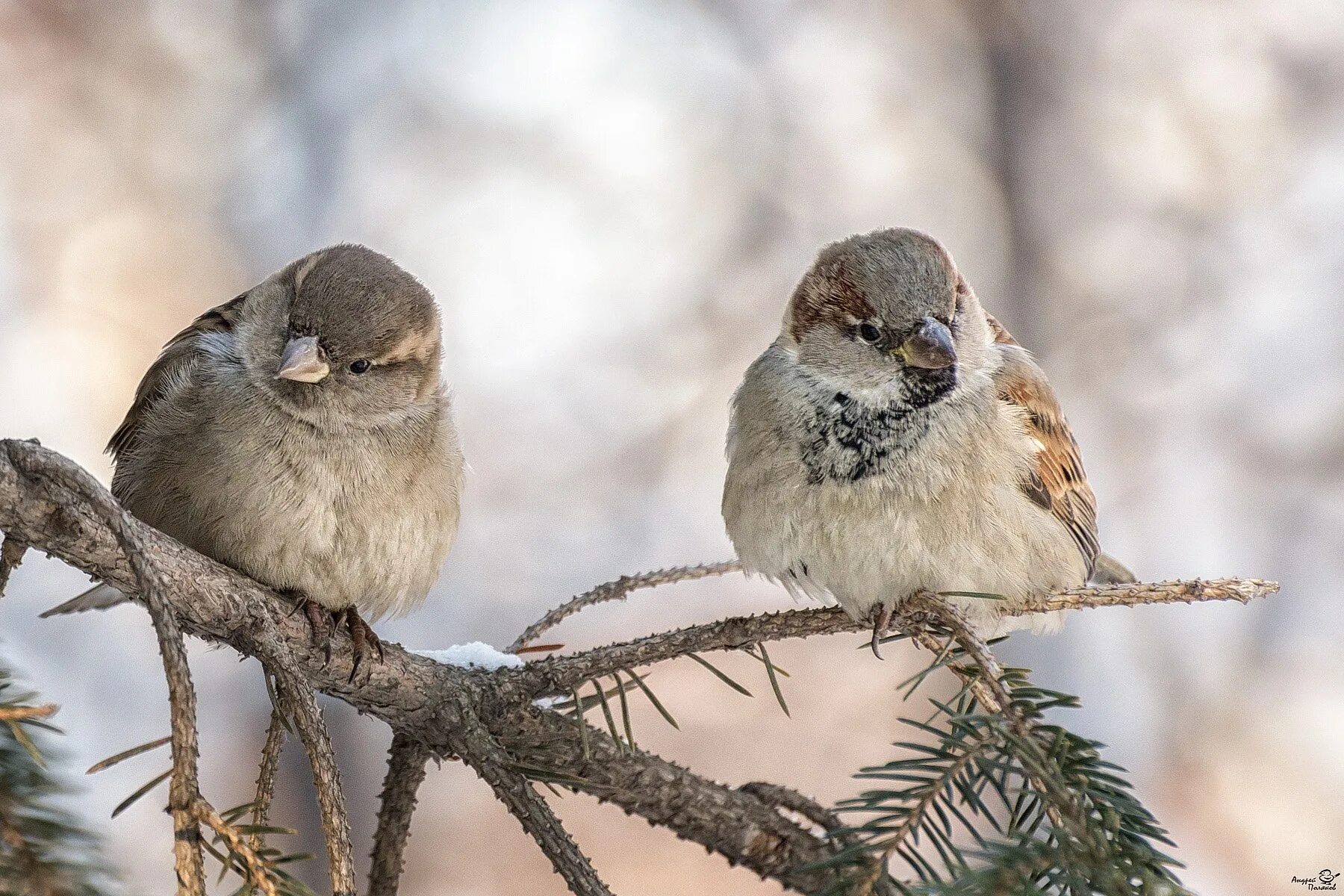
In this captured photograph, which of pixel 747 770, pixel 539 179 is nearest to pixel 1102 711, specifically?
pixel 747 770

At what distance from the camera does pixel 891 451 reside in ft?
5.99

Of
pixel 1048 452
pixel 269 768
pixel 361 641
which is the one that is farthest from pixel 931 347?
pixel 269 768

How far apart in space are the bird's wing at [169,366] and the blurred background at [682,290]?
1.45 metres

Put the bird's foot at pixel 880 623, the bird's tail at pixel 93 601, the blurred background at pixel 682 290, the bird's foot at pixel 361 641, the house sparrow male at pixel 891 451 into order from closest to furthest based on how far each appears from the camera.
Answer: the bird's foot at pixel 361 641
the bird's foot at pixel 880 623
the house sparrow male at pixel 891 451
the bird's tail at pixel 93 601
the blurred background at pixel 682 290

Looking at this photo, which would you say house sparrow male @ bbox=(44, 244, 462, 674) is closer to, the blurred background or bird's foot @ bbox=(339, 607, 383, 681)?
bird's foot @ bbox=(339, 607, 383, 681)

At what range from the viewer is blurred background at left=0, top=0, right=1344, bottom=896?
128 inches

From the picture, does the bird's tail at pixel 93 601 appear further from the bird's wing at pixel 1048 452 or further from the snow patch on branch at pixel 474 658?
the bird's wing at pixel 1048 452

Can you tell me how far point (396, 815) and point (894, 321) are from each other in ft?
3.32

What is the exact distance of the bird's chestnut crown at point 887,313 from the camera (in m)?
1.87

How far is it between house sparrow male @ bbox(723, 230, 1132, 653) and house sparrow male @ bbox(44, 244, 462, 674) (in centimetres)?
50

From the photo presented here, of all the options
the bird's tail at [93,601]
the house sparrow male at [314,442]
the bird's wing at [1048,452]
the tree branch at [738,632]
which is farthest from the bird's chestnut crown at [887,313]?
the bird's tail at [93,601]

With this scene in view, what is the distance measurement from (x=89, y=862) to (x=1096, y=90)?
361 cm

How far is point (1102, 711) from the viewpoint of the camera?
3533 millimetres

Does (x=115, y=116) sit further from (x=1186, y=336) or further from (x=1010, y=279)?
(x=1186, y=336)
